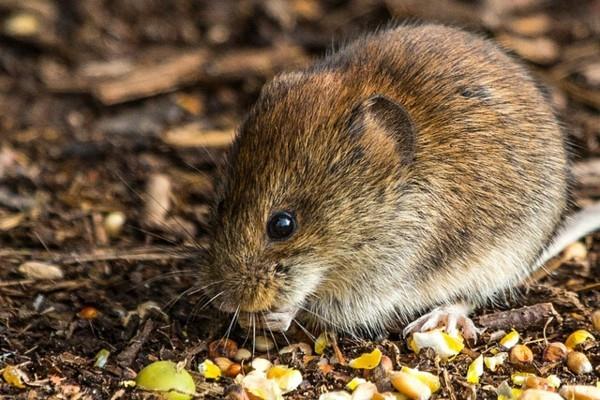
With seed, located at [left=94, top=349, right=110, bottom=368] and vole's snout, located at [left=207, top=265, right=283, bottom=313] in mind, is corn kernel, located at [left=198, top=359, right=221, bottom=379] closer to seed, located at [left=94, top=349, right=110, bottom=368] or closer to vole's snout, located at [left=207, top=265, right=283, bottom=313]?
vole's snout, located at [left=207, top=265, right=283, bottom=313]

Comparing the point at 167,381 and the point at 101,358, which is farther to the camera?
the point at 101,358

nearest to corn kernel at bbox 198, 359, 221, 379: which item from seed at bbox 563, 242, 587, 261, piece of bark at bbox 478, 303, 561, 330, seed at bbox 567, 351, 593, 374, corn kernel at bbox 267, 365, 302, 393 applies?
corn kernel at bbox 267, 365, 302, 393

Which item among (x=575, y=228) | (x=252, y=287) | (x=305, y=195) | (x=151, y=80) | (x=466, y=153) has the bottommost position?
(x=575, y=228)

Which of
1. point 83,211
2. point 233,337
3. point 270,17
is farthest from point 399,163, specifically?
point 270,17

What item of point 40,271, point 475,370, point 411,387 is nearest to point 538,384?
point 475,370

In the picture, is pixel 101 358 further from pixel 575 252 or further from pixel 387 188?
pixel 575 252

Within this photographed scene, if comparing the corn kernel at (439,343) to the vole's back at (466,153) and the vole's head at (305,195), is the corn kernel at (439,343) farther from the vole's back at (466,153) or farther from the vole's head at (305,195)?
the vole's head at (305,195)

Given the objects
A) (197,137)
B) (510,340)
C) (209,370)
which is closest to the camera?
(209,370)
